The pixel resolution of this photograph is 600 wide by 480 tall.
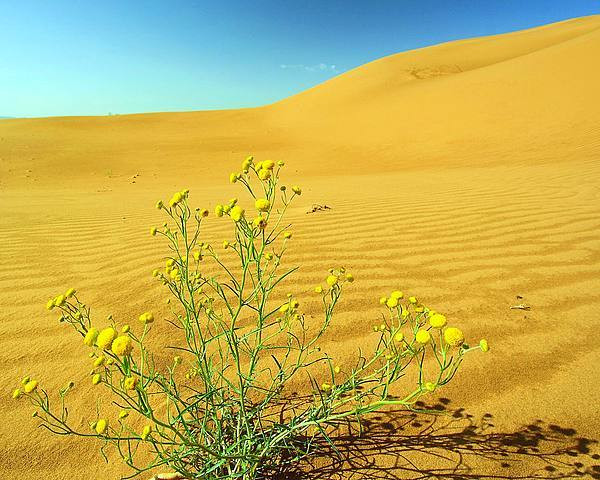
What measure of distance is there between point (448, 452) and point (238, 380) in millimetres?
867

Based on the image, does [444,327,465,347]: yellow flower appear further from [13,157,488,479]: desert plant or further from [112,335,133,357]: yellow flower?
[112,335,133,357]: yellow flower

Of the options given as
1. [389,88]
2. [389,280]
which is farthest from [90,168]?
[389,88]

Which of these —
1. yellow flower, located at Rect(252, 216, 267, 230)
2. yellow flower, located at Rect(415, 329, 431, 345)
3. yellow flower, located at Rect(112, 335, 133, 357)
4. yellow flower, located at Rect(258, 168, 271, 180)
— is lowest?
yellow flower, located at Rect(415, 329, 431, 345)

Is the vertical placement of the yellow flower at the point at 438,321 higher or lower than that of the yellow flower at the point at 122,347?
lower

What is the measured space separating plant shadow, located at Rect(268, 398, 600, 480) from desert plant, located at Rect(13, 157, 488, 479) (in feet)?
0.26

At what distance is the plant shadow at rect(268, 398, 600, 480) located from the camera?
115 centimetres

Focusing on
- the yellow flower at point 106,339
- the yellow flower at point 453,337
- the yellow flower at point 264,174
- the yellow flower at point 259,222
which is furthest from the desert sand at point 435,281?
the yellow flower at point 264,174

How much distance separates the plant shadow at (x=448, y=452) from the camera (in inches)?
45.4

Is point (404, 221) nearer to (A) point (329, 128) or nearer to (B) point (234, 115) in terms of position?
(A) point (329, 128)

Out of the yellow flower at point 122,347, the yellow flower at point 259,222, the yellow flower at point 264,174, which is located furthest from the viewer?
the yellow flower at point 264,174

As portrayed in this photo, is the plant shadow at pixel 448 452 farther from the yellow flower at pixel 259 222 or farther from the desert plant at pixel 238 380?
the yellow flower at pixel 259 222

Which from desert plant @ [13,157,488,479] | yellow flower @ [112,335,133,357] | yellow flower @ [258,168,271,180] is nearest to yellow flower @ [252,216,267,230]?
desert plant @ [13,157,488,479]

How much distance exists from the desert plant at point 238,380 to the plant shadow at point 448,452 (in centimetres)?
8

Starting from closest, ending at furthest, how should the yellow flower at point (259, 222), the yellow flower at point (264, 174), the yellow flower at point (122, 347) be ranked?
the yellow flower at point (122, 347)
the yellow flower at point (259, 222)
the yellow flower at point (264, 174)
